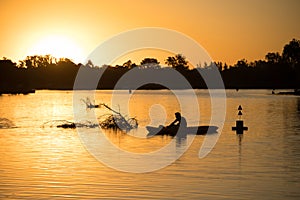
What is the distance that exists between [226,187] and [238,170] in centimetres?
370

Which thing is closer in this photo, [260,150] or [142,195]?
[142,195]

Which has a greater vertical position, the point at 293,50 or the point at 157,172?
the point at 293,50

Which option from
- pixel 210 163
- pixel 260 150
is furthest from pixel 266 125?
pixel 210 163

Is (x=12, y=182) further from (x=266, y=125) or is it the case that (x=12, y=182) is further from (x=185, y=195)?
(x=266, y=125)

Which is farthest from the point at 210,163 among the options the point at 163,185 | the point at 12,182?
the point at 12,182

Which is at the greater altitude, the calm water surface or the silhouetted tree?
the silhouetted tree

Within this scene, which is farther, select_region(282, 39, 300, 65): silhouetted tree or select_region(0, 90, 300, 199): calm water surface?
select_region(282, 39, 300, 65): silhouetted tree

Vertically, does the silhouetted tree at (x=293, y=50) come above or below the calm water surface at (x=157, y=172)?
above

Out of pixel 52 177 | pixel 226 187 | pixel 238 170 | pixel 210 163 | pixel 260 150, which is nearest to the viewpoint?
pixel 226 187

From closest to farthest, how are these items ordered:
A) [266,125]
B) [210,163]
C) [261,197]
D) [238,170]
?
[261,197], [238,170], [210,163], [266,125]

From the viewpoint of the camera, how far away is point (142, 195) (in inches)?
682

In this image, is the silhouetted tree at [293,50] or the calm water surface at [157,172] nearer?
the calm water surface at [157,172]

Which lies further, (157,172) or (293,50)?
(293,50)

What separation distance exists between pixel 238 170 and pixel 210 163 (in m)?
2.19
